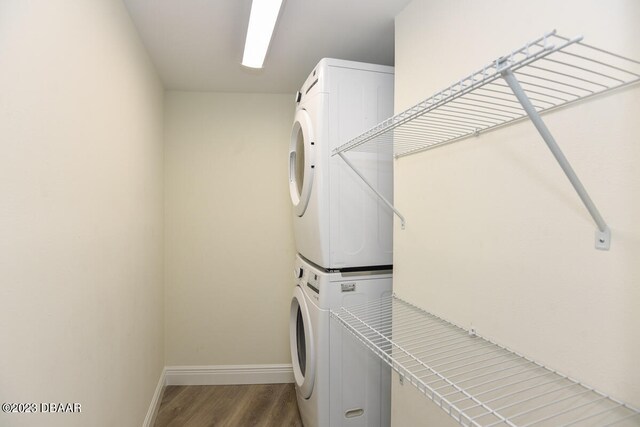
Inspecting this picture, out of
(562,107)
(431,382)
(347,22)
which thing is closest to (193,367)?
(431,382)

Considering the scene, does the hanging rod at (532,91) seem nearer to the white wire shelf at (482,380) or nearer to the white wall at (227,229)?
the white wire shelf at (482,380)

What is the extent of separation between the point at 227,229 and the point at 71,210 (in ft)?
5.58

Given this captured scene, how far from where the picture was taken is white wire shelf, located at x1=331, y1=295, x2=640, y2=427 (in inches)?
30.1

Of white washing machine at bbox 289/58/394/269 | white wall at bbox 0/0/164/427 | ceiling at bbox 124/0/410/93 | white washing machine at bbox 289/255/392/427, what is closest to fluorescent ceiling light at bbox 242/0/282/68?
ceiling at bbox 124/0/410/93

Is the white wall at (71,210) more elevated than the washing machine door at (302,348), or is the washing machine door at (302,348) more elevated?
the white wall at (71,210)

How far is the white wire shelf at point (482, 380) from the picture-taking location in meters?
0.76

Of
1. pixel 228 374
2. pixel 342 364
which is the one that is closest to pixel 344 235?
pixel 342 364

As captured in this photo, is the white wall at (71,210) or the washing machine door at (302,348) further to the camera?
the washing machine door at (302,348)

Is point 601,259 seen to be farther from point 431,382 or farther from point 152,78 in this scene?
point 152,78

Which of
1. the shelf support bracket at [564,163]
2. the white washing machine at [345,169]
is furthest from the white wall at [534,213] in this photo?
the white washing machine at [345,169]

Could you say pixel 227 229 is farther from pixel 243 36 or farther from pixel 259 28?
pixel 259 28

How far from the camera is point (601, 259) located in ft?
2.54

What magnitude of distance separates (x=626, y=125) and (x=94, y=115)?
5.40 feet

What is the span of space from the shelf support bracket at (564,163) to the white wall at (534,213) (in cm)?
2
